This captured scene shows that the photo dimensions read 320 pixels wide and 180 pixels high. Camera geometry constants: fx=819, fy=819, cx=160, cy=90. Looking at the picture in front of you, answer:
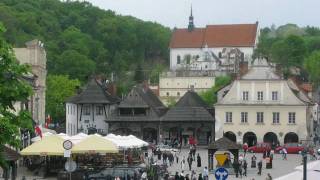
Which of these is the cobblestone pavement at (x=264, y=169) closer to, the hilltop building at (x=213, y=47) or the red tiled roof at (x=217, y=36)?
the hilltop building at (x=213, y=47)

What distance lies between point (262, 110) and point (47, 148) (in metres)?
38.4

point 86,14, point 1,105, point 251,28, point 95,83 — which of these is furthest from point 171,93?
point 1,105

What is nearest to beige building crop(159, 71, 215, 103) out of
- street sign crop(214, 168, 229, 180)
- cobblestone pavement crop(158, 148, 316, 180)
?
cobblestone pavement crop(158, 148, 316, 180)

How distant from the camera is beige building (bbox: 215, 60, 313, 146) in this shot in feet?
245

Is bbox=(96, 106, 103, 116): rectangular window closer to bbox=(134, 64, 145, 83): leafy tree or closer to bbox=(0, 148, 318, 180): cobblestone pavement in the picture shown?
Result: bbox=(0, 148, 318, 180): cobblestone pavement

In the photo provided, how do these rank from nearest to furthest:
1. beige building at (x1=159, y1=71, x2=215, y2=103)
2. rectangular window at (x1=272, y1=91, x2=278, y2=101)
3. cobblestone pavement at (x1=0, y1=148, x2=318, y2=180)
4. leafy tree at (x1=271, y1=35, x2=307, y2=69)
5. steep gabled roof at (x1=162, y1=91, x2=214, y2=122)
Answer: cobblestone pavement at (x1=0, y1=148, x2=318, y2=180) < rectangular window at (x1=272, y1=91, x2=278, y2=101) < steep gabled roof at (x1=162, y1=91, x2=214, y2=122) < beige building at (x1=159, y1=71, x2=215, y2=103) < leafy tree at (x1=271, y1=35, x2=307, y2=69)

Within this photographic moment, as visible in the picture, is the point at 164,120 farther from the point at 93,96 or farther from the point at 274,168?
the point at 274,168

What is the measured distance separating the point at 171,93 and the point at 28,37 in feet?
100

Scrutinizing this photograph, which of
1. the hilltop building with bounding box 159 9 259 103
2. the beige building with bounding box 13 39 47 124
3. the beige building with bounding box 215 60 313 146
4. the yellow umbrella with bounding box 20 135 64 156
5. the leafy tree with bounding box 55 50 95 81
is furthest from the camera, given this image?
the hilltop building with bounding box 159 9 259 103

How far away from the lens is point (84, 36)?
161000 millimetres

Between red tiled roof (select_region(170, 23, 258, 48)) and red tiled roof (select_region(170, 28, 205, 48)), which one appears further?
red tiled roof (select_region(170, 28, 205, 48))

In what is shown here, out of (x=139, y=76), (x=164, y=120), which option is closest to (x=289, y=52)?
(x=139, y=76)

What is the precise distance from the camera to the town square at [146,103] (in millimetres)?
38031

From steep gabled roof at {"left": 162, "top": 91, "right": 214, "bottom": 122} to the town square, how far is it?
114 mm
